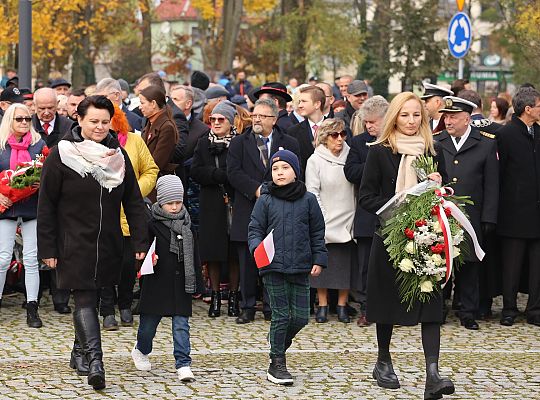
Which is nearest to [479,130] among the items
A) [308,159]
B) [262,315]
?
[308,159]

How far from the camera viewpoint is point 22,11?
15906mm

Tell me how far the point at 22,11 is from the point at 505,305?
7024 mm

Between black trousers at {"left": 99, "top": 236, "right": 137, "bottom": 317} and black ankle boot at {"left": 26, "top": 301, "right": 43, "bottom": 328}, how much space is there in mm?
596

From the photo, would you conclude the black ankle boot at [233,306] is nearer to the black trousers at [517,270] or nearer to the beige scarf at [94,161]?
the black trousers at [517,270]

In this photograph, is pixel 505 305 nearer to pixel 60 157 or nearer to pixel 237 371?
pixel 237 371

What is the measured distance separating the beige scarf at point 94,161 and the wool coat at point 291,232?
1.17 metres

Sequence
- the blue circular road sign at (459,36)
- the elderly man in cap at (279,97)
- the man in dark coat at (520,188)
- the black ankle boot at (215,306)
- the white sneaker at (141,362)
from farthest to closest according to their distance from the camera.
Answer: the blue circular road sign at (459,36) < the elderly man in cap at (279,97) < the black ankle boot at (215,306) < the man in dark coat at (520,188) < the white sneaker at (141,362)

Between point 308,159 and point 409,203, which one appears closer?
point 409,203

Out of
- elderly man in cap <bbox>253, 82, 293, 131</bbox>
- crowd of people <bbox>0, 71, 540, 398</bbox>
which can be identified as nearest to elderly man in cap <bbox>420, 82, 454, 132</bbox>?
crowd of people <bbox>0, 71, 540, 398</bbox>

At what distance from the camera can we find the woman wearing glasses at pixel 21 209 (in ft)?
40.1

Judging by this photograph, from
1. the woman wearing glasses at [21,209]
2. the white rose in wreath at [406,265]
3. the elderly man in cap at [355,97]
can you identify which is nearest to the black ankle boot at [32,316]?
the woman wearing glasses at [21,209]

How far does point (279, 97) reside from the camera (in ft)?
46.3

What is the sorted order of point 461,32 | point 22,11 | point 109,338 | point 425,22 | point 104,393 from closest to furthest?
1. point 104,393
2. point 109,338
3. point 22,11
4. point 461,32
5. point 425,22

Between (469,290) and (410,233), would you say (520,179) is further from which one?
(410,233)
